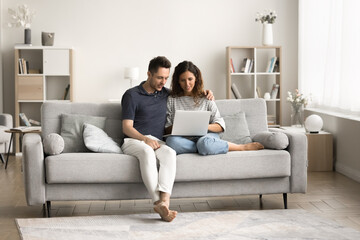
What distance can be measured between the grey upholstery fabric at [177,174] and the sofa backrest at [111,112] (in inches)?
5.4

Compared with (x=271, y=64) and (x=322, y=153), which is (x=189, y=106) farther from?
(x=271, y=64)

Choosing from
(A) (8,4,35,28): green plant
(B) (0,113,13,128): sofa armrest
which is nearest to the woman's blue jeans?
(B) (0,113,13,128): sofa armrest

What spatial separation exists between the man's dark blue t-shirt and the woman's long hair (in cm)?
19

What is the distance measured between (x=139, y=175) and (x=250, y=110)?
1.28m

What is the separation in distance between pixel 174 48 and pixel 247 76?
1.11m

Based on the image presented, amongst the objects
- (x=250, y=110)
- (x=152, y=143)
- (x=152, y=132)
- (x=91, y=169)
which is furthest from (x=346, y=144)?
(x=91, y=169)

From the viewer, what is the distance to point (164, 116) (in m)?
4.70

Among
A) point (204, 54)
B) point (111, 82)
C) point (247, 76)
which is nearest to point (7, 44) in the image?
point (111, 82)

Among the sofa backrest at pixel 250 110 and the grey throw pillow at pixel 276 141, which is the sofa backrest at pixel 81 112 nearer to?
the sofa backrest at pixel 250 110

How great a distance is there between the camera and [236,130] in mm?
4832

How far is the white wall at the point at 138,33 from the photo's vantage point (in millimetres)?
8125

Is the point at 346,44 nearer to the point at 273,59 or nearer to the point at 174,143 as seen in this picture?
the point at 273,59

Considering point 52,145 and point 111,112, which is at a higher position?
point 111,112

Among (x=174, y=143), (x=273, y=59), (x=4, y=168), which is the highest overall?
(x=273, y=59)
